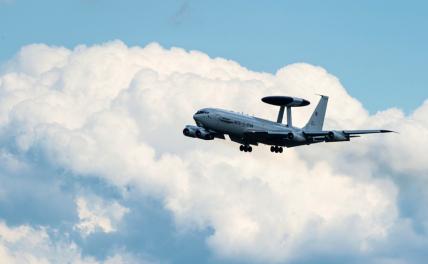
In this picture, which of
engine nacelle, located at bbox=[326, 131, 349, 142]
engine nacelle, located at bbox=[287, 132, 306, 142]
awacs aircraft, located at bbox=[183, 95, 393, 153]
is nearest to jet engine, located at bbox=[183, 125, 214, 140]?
awacs aircraft, located at bbox=[183, 95, 393, 153]

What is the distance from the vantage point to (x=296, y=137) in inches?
7328

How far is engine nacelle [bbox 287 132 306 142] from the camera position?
18550cm

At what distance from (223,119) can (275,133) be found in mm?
9979

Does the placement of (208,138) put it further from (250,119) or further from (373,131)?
(373,131)

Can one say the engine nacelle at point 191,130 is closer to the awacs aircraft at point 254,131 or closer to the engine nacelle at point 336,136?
the awacs aircraft at point 254,131

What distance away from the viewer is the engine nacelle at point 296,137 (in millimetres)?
185500

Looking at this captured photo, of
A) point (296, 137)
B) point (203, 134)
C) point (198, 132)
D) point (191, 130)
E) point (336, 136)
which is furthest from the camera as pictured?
A: point (191, 130)

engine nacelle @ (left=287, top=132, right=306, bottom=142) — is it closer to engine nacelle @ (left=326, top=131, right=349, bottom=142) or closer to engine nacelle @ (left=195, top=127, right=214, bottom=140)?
engine nacelle @ (left=326, top=131, right=349, bottom=142)

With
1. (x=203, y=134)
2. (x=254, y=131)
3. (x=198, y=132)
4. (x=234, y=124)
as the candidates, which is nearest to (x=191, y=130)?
(x=198, y=132)

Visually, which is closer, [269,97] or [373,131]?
[373,131]

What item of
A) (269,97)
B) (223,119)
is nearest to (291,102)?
(269,97)

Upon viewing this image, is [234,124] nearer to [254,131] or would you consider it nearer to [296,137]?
[254,131]

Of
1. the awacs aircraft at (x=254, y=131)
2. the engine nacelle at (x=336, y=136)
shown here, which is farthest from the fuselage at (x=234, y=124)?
the engine nacelle at (x=336, y=136)

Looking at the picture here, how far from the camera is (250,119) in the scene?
18738cm
